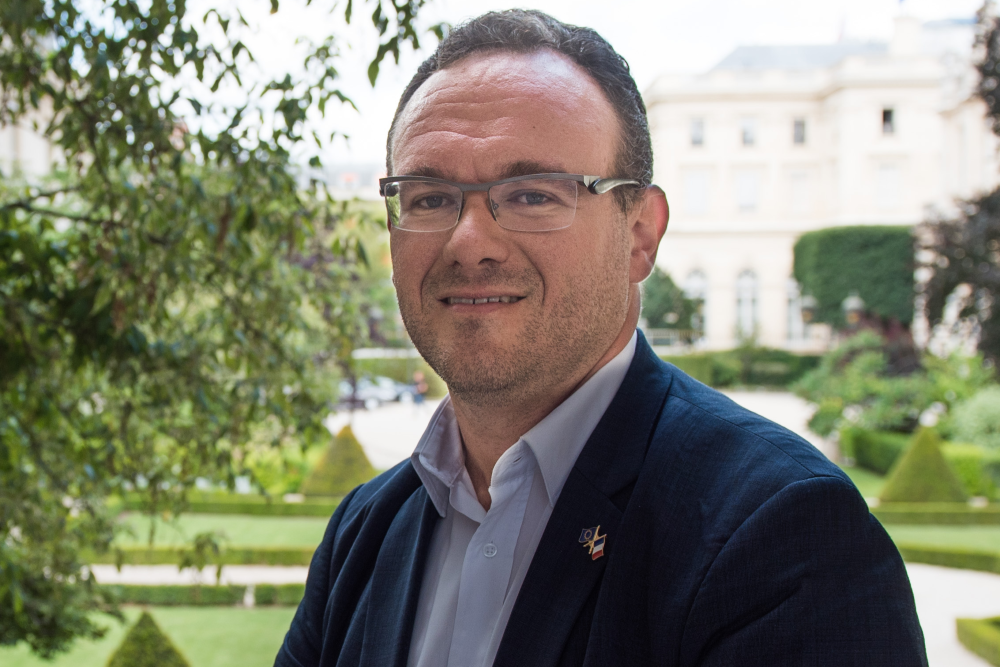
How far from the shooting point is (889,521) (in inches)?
472

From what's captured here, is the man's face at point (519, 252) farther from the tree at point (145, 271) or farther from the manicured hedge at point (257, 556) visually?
the manicured hedge at point (257, 556)

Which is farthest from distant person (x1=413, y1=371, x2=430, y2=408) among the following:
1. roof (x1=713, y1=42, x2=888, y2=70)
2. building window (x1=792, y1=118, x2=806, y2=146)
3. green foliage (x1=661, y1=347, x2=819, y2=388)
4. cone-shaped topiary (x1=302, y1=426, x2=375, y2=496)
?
roof (x1=713, y1=42, x2=888, y2=70)

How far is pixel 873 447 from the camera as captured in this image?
16.0 metres

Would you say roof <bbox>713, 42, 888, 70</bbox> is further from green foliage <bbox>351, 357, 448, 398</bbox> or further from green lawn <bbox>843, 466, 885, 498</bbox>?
green lawn <bbox>843, 466, 885, 498</bbox>

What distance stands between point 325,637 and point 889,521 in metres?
12.3

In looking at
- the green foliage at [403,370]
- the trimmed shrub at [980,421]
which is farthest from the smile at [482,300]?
the green foliage at [403,370]

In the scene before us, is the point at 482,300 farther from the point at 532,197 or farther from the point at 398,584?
the point at 398,584

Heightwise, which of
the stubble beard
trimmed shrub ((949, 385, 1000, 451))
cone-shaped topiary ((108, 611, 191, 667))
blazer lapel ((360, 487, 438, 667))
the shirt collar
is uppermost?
the stubble beard

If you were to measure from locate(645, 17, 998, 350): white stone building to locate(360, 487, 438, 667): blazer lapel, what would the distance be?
3512 cm

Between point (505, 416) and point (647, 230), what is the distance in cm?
34

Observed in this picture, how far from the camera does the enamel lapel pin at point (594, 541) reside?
99cm

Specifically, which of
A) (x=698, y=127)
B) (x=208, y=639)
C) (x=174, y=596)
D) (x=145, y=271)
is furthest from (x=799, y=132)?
(x=145, y=271)

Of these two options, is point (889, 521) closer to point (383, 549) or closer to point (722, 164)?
point (383, 549)

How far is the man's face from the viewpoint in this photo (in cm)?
109
